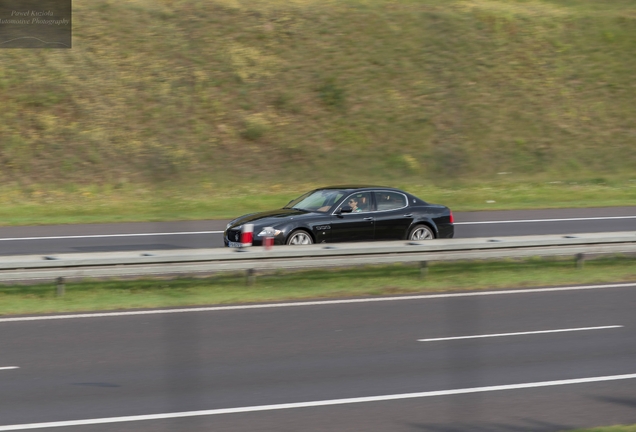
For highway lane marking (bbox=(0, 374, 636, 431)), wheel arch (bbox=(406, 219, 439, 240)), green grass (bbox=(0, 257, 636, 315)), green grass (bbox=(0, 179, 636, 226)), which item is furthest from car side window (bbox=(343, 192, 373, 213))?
highway lane marking (bbox=(0, 374, 636, 431))

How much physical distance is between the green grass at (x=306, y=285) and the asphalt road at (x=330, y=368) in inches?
35.1

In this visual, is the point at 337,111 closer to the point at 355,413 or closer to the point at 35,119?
the point at 35,119

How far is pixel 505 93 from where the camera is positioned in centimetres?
3859

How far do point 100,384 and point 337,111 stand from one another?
Result: 2819 centimetres

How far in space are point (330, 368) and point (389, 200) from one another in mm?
8529

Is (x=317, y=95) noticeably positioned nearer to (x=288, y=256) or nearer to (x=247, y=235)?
(x=247, y=235)

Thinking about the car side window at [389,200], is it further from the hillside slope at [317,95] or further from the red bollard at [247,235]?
the hillside slope at [317,95]

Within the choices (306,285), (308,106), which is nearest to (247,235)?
(306,285)

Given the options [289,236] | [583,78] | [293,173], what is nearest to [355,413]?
[289,236]

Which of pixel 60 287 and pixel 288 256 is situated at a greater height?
pixel 288 256

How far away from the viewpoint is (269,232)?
49.8 feet

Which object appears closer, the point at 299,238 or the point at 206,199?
the point at 299,238

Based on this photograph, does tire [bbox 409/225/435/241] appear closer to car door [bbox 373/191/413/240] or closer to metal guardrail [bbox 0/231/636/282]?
car door [bbox 373/191/413/240]

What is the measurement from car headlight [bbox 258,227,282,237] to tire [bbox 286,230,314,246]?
25 centimetres
